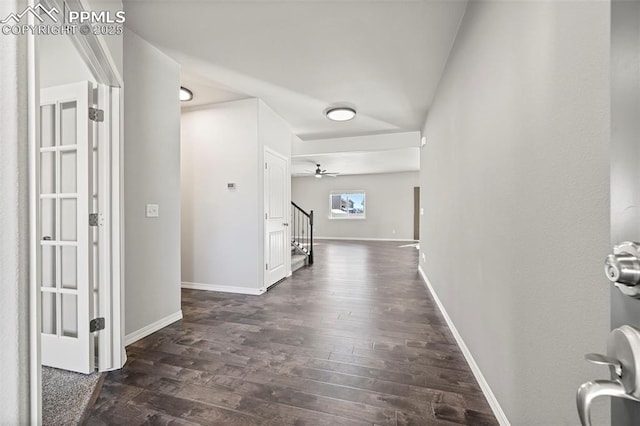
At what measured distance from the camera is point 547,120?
0.99m

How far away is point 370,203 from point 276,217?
657cm

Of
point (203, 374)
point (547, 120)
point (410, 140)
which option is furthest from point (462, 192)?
point (410, 140)

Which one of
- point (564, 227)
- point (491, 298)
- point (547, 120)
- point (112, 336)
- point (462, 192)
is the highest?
point (547, 120)

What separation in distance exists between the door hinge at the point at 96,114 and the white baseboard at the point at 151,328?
5.55 ft

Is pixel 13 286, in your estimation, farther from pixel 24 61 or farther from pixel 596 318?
pixel 596 318

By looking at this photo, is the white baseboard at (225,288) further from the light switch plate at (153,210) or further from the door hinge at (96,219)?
the door hinge at (96,219)

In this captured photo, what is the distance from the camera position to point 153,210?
2.45m

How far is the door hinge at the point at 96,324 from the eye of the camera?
5.83ft

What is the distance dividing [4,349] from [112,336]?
4.60 feet

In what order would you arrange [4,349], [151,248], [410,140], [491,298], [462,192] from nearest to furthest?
[4,349] < [491,298] < [462,192] < [151,248] < [410,140]

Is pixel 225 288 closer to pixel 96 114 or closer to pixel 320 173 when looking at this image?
pixel 96 114

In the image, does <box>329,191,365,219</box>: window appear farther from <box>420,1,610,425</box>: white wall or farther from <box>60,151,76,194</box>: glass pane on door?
<box>60,151,76,194</box>: glass pane on door

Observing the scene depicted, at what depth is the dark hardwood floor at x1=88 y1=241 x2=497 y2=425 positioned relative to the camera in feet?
4.84

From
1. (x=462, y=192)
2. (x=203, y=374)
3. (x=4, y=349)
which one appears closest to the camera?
(x=4, y=349)
